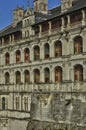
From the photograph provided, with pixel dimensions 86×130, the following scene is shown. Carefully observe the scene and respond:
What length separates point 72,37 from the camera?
4912 cm

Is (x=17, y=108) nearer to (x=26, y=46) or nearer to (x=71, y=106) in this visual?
(x=26, y=46)

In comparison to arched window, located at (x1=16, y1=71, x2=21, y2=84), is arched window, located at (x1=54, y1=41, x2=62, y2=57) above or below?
above

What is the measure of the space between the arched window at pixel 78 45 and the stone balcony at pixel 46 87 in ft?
16.2

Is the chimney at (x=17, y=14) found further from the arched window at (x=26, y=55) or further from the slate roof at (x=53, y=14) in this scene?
the arched window at (x=26, y=55)

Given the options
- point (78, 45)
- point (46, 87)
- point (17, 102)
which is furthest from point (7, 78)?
point (78, 45)

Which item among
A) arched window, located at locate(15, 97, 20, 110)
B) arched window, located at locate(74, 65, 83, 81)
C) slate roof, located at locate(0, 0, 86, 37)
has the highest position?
slate roof, located at locate(0, 0, 86, 37)

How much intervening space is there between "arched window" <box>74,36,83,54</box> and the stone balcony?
4.94 metres

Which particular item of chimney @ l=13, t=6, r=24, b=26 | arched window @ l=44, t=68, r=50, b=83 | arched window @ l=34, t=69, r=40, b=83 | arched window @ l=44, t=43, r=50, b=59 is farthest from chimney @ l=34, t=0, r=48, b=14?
arched window @ l=44, t=68, r=50, b=83

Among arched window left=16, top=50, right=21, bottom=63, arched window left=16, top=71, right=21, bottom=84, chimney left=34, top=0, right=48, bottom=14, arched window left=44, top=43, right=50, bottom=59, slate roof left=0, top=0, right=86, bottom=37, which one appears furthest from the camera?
chimney left=34, top=0, right=48, bottom=14

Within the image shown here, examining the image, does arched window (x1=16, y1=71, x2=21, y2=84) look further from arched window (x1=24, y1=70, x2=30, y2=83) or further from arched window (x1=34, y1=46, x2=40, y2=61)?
arched window (x1=34, y1=46, x2=40, y2=61)

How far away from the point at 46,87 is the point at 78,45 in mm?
7638

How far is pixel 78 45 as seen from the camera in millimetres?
48844

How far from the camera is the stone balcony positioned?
45.1 meters

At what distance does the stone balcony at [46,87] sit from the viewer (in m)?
45.1
